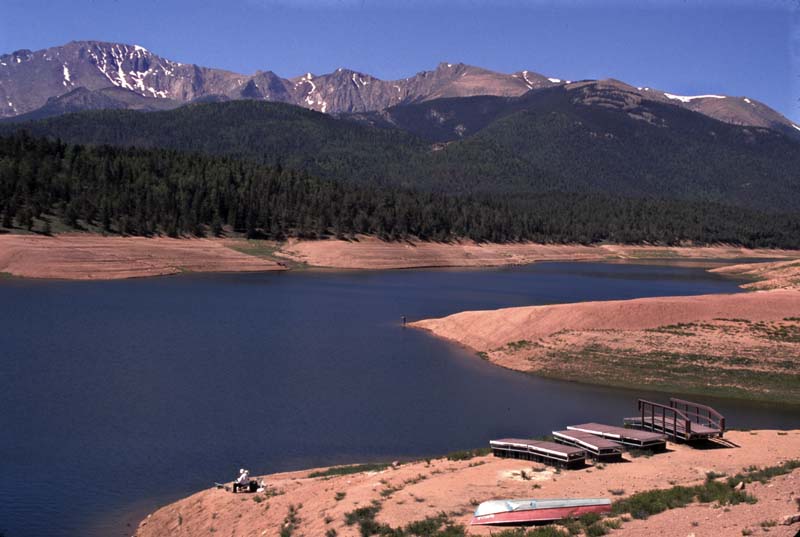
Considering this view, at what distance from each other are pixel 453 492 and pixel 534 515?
3.53 m

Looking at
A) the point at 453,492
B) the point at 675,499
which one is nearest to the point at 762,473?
the point at 675,499

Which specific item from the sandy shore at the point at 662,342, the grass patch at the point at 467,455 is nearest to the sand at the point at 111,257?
the sandy shore at the point at 662,342

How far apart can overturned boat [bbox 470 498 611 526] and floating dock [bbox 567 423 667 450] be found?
768 cm

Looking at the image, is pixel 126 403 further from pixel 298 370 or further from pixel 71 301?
pixel 71 301

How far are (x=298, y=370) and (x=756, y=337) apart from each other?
2728 centimetres

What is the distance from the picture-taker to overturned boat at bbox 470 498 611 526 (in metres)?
18.1

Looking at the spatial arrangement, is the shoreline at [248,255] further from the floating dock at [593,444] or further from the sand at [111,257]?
the floating dock at [593,444]

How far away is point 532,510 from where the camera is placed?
1820cm

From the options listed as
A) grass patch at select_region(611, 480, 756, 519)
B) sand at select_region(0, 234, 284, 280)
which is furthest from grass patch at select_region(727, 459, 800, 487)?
sand at select_region(0, 234, 284, 280)

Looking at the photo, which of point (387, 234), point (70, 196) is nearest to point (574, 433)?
point (70, 196)

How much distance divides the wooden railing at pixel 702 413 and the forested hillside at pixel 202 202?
304 feet

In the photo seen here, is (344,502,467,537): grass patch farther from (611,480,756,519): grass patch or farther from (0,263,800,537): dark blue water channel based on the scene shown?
(0,263,800,537): dark blue water channel

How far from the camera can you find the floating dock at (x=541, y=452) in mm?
23328

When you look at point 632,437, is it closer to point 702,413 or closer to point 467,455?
point 467,455
